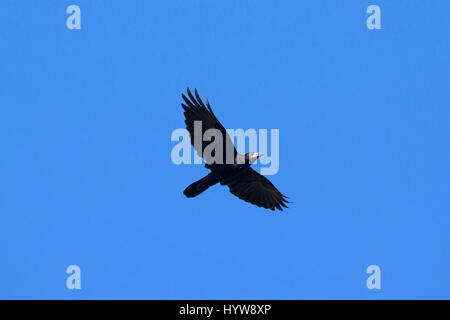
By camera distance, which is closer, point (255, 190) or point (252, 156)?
point (252, 156)

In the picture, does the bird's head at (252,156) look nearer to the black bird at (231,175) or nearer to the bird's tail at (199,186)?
the black bird at (231,175)

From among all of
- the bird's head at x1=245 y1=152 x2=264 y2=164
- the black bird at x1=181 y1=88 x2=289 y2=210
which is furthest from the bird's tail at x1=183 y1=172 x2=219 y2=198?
A: the bird's head at x1=245 y1=152 x2=264 y2=164

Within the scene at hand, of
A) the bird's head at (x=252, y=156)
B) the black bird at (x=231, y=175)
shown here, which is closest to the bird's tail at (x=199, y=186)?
the black bird at (x=231, y=175)

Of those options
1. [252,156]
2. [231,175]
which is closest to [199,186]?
[231,175]

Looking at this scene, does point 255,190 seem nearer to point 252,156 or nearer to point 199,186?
point 252,156

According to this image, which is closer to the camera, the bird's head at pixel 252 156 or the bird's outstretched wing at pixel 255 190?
the bird's head at pixel 252 156

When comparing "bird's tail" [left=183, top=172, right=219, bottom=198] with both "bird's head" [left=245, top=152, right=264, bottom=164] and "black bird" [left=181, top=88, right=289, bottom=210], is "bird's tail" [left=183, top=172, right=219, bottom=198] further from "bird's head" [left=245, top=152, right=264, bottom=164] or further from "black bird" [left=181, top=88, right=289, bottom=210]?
"bird's head" [left=245, top=152, right=264, bottom=164]

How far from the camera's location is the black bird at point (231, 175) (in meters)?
14.9

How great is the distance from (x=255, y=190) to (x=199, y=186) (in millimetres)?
1697

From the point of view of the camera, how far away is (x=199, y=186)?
600 inches

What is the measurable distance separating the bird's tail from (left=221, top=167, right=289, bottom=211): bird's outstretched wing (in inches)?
22.8
